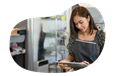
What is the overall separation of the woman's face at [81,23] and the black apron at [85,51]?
0.46 feet

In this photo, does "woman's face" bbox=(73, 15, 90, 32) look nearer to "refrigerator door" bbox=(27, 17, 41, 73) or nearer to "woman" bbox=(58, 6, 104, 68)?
"woman" bbox=(58, 6, 104, 68)

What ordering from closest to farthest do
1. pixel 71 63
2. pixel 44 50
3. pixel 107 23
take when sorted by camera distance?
pixel 107 23, pixel 71 63, pixel 44 50

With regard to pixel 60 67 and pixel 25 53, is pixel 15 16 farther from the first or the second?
pixel 60 67

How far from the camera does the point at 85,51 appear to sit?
1.56 metres

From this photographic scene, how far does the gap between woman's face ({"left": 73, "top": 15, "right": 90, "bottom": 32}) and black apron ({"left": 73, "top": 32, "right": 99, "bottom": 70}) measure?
140 millimetres

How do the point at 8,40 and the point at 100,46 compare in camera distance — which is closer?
the point at 100,46

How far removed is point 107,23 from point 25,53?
3.39 ft

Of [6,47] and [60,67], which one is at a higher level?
[6,47]

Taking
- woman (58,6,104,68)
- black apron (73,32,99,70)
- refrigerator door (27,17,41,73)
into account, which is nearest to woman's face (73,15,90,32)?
woman (58,6,104,68)

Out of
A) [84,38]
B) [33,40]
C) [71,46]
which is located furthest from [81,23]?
[33,40]

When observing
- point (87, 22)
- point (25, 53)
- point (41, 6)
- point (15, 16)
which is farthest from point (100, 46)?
point (15, 16)

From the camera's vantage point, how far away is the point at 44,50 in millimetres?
1721

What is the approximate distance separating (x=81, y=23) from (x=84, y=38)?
0.17 m

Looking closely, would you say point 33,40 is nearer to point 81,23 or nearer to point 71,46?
point 71,46
